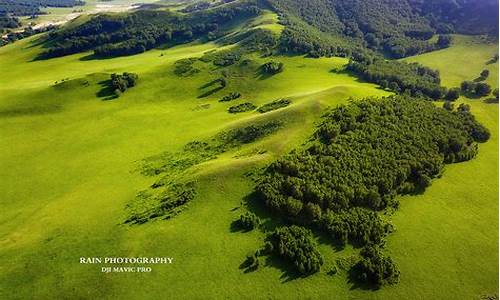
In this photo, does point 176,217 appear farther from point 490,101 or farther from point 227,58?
point 490,101

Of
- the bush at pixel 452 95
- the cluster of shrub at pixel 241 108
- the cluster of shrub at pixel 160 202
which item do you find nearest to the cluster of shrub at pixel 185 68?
the cluster of shrub at pixel 241 108

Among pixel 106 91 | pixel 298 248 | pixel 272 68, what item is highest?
pixel 106 91

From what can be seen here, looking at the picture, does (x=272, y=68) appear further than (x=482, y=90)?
Yes

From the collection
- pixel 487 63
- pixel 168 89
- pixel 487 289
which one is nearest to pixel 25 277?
pixel 487 289

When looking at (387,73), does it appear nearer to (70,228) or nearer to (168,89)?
(168,89)

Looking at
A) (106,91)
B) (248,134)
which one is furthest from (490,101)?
(106,91)

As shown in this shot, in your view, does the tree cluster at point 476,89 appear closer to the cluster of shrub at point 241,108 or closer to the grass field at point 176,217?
the grass field at point 176,217
